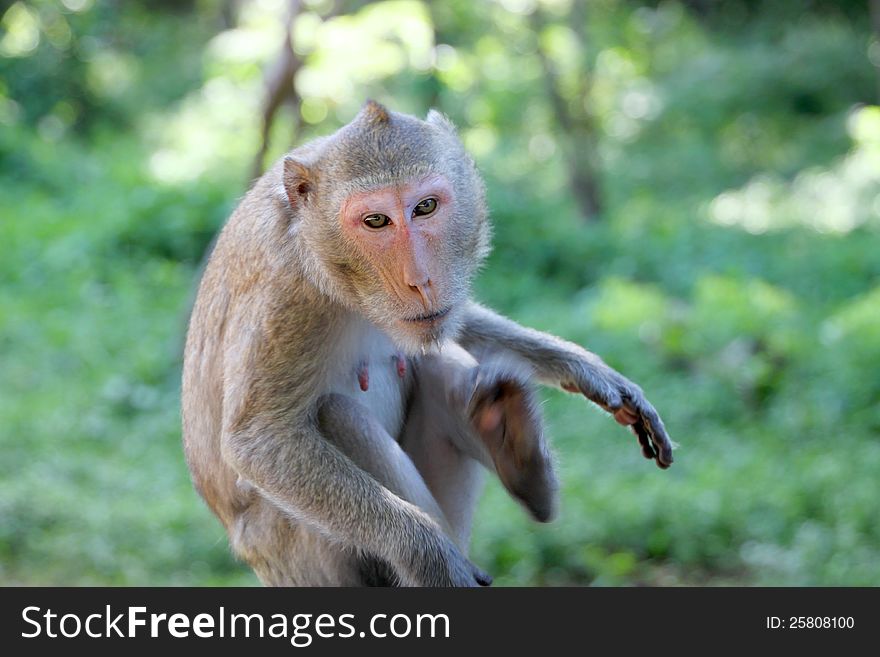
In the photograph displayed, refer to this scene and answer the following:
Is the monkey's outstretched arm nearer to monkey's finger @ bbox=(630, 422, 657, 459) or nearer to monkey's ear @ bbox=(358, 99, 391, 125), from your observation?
monkey's finger @ bbox=(630, 422, 657, 459)

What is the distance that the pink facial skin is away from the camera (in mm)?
3395

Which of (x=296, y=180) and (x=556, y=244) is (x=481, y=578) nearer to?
(x=296, y=180)

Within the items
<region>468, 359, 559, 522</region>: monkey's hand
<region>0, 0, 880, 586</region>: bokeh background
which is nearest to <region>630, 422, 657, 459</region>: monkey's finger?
<region>468, 359, 559, 522</region>: monkey's hand

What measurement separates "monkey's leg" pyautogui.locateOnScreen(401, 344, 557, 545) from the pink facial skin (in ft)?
1.07

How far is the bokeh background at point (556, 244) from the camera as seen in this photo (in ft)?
25.2

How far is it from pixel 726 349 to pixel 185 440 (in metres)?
6.62

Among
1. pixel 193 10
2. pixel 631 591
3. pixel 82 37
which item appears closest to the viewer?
pixel 631 591

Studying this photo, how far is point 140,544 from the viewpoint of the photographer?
757 centimetres

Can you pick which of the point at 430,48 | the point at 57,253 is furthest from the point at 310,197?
the point at 57,253

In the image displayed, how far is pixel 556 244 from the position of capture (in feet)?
43.3

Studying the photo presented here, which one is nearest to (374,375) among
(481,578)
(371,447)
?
(371,447)

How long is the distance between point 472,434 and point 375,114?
107cm

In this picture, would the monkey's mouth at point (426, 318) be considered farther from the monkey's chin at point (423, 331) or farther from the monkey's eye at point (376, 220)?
the monkey's eye at point (376, 220)

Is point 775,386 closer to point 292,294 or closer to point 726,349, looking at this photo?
point 726,349
